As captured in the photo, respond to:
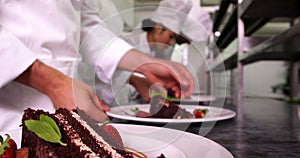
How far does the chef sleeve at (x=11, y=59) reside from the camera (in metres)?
0.84

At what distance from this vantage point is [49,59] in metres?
1.14

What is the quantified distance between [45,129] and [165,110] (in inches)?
22.3

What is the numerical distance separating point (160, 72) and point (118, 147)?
0.73m

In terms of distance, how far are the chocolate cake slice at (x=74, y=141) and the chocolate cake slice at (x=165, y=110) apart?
16.1 inches

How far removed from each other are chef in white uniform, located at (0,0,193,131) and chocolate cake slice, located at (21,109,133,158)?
0.33 ft

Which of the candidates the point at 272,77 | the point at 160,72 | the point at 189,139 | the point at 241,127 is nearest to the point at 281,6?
the point at 160,72

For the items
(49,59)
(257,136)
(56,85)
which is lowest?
(257,136)

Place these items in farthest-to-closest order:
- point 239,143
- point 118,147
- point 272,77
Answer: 1. point 272,77
2. point 239,143
3. point 118,147

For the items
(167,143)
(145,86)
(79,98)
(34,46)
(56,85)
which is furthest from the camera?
(145,86)

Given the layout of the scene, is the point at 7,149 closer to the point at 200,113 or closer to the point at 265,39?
the point at 200,113

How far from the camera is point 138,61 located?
1324mm

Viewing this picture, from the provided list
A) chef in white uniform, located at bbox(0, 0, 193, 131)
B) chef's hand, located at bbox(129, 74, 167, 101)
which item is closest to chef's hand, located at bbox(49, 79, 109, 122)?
chef in white uniform, located at bbox(0, 0, 193, 131)

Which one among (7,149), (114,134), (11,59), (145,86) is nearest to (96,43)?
(145,86)

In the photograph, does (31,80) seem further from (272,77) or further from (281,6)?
(272,77)
